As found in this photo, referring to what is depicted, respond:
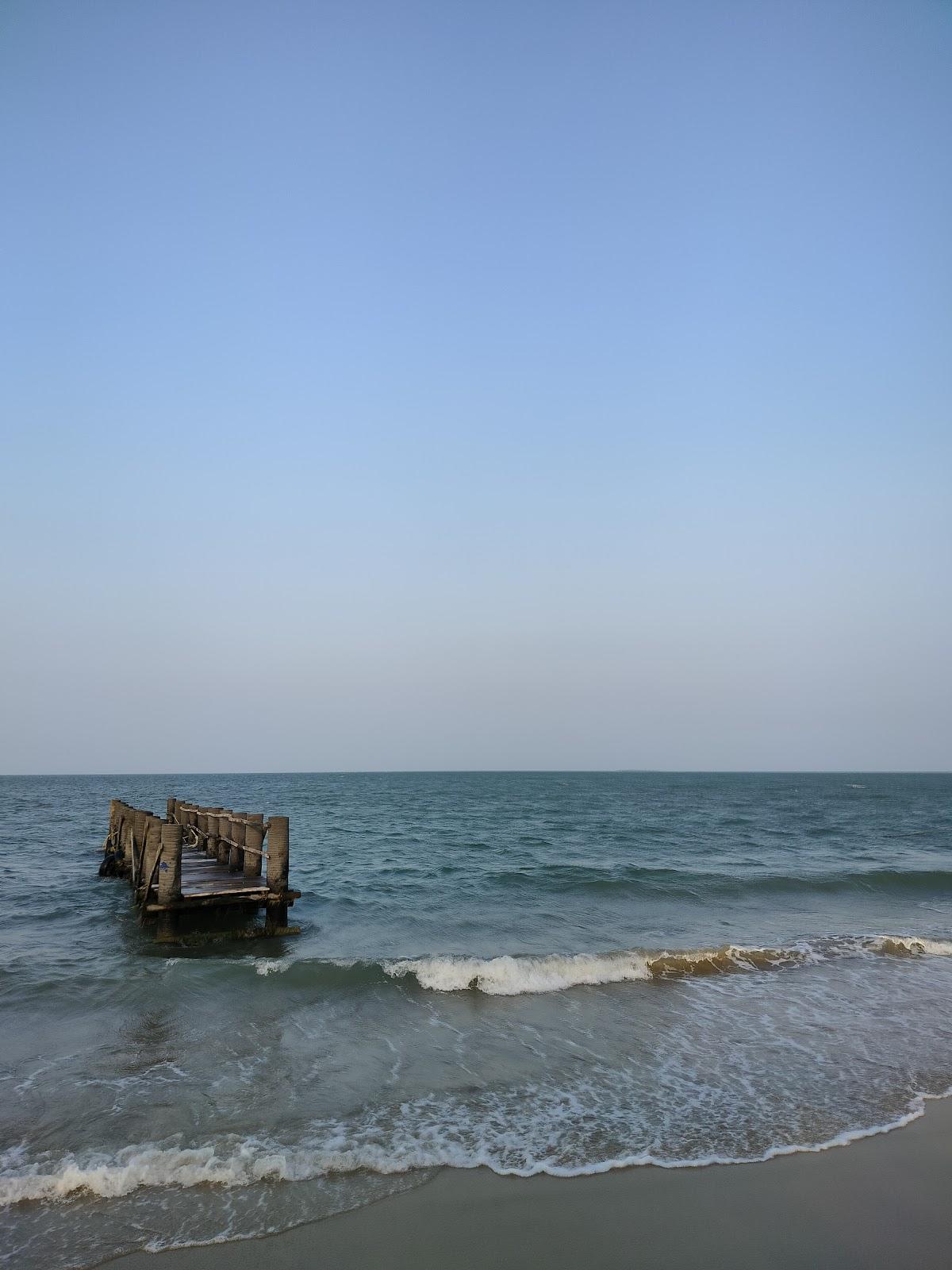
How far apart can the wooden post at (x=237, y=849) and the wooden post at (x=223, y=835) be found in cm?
39

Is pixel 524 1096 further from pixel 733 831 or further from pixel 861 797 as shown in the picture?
pixel 861 797

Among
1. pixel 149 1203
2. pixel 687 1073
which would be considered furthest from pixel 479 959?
pixel 149 1203

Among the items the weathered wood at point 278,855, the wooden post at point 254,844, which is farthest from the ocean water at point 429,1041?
the wooden post at point 254,844

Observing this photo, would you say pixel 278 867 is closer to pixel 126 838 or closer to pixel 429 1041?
pixel 429 1041

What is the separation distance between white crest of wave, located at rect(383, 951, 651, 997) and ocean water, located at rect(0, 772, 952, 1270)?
0.06 metres

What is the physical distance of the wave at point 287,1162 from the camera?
22.3 feet

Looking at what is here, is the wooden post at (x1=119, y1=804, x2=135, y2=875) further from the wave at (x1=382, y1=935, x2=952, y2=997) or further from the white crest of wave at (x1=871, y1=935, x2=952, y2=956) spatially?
the white crest of wave at (x1=871, y1=935, x2=952, y2=956)

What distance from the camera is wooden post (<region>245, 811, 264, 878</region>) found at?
60.1 ft

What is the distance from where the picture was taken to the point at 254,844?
18.4 metres

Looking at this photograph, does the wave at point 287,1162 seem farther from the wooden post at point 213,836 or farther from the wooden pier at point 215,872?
the wooden post at point 213,836

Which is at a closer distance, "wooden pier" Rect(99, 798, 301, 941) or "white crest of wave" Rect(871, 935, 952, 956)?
"wooden pier" Rect(99, 798, 301, 941)

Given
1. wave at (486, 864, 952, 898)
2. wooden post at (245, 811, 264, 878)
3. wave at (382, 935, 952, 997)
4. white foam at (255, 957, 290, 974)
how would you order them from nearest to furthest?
wave at (382, 935, 952, 997), white foam at (255, 957, 290, 974), wooden post at (245, 811, 264, 878), wave at (486, 864, 952, 898)

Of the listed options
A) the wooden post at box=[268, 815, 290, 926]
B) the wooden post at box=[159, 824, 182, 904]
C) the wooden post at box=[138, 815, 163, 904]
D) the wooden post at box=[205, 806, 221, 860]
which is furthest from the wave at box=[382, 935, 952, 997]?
the wooden post at box=[205, 806, 221, 860]

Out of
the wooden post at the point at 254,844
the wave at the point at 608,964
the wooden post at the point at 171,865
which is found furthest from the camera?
the wooden post at the point at 254,844
